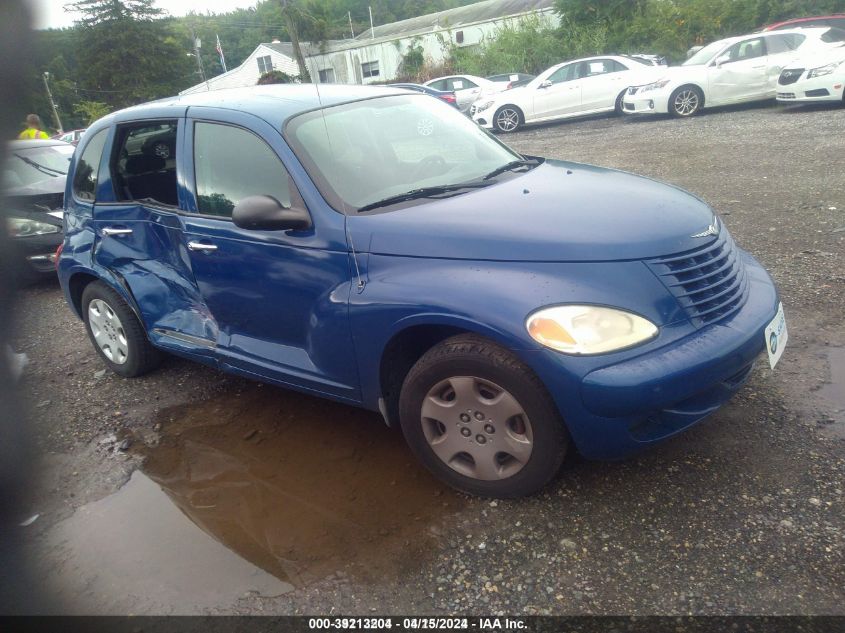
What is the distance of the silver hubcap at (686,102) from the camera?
44.4 ft

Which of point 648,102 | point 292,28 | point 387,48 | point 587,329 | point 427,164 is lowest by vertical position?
point 648,102

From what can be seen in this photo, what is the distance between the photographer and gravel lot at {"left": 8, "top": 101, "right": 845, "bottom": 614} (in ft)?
7.71

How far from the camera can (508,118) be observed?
15.9 m

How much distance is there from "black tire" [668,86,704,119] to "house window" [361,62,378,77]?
96.7ft

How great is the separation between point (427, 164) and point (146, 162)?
178cm

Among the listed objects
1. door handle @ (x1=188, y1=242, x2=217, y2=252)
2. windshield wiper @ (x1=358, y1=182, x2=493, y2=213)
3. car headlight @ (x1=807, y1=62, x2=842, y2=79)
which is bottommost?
car headlight @ (x1=807, y1=62, x2=842, y2=79)

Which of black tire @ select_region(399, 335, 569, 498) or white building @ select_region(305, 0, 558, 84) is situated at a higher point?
white building @ select_region(305, 0, 558, 84)

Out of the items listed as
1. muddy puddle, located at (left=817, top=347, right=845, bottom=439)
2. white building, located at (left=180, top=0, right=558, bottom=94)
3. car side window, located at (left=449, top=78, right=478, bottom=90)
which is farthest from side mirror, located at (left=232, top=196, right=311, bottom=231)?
white building, located at (left=180, top=0, right=558, bottom=94)

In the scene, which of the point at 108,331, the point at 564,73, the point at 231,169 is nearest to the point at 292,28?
the point at 564,73

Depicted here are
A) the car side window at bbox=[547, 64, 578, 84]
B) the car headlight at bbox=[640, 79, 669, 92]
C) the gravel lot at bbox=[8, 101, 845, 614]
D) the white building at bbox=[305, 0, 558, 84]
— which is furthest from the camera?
the white building at bbox=[305, 0, 558, 84]

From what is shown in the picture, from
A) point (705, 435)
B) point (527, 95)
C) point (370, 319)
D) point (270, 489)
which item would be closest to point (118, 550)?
point (270, 489)

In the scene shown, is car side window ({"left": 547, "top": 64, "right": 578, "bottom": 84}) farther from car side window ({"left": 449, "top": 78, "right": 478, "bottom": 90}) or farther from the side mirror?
the side mirror

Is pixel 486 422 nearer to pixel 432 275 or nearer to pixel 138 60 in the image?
pixel 432 275

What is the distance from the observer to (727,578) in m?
2.34
